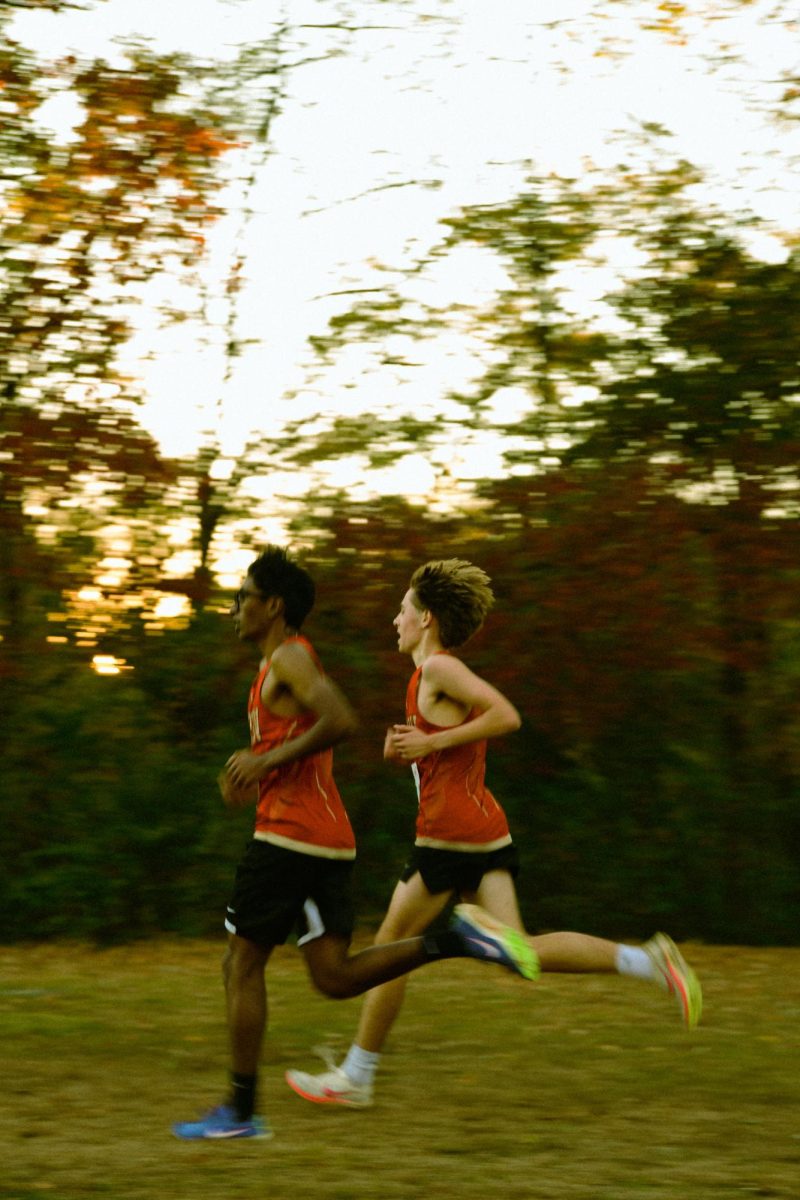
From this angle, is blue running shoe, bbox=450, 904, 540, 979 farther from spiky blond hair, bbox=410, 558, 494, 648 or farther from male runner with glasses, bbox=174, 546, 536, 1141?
spiky blond hair, bbox=410, 558, 494, 648

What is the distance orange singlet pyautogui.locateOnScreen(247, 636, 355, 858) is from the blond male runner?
0.42m

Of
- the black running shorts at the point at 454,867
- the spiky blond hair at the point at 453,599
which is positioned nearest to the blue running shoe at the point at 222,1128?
the black running shorts at the point at 454,867

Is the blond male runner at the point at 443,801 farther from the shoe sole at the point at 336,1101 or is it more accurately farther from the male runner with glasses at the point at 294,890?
the male runner with glasses at the point at 294,890

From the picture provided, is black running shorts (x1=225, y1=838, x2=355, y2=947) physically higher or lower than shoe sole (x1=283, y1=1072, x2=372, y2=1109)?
higher

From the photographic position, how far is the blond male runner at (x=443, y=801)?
18.3ft

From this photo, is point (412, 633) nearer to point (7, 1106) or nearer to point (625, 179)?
point (7, 1106)

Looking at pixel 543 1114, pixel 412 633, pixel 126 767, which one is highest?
pixel 412 633

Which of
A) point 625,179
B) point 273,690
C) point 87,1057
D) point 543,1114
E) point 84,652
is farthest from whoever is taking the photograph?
point 625,179

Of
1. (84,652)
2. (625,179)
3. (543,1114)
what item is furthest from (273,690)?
(625,179)

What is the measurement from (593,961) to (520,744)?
4.89 metres

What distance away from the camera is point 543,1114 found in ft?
18.6

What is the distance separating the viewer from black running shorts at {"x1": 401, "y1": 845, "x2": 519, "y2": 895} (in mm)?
5684

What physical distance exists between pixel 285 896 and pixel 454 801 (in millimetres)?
827

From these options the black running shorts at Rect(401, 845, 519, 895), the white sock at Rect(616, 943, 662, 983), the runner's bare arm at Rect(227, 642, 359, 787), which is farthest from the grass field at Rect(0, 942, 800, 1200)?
the runner's bare arm at Rect(227, 642, 359, 787)
